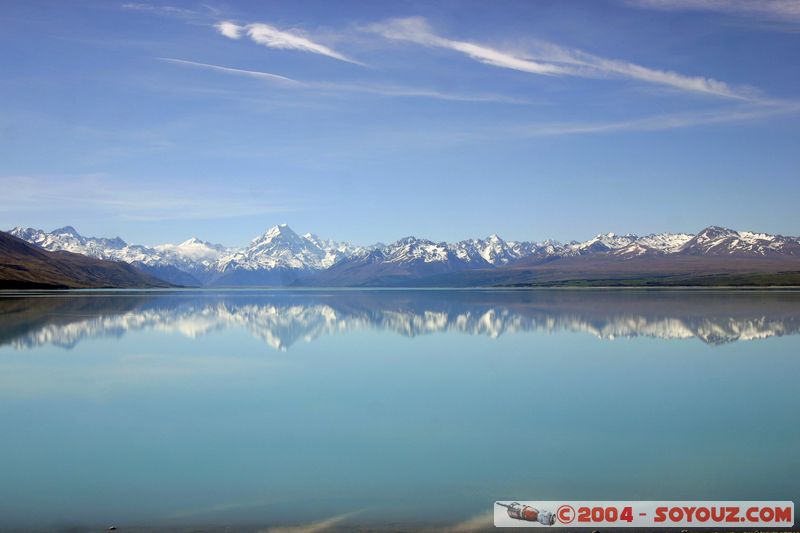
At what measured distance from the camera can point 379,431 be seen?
20.5 metres

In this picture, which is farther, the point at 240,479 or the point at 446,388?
the point at 446,388

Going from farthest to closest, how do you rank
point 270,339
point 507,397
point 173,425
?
point 270,339, point 507,397, point 173,425

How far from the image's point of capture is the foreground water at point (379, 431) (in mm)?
14195

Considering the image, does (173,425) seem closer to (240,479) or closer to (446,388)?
(240,479)

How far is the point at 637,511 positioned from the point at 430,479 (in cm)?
469

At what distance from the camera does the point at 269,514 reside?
13.3 meters

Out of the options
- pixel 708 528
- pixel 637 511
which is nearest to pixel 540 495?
pixel 637 511
